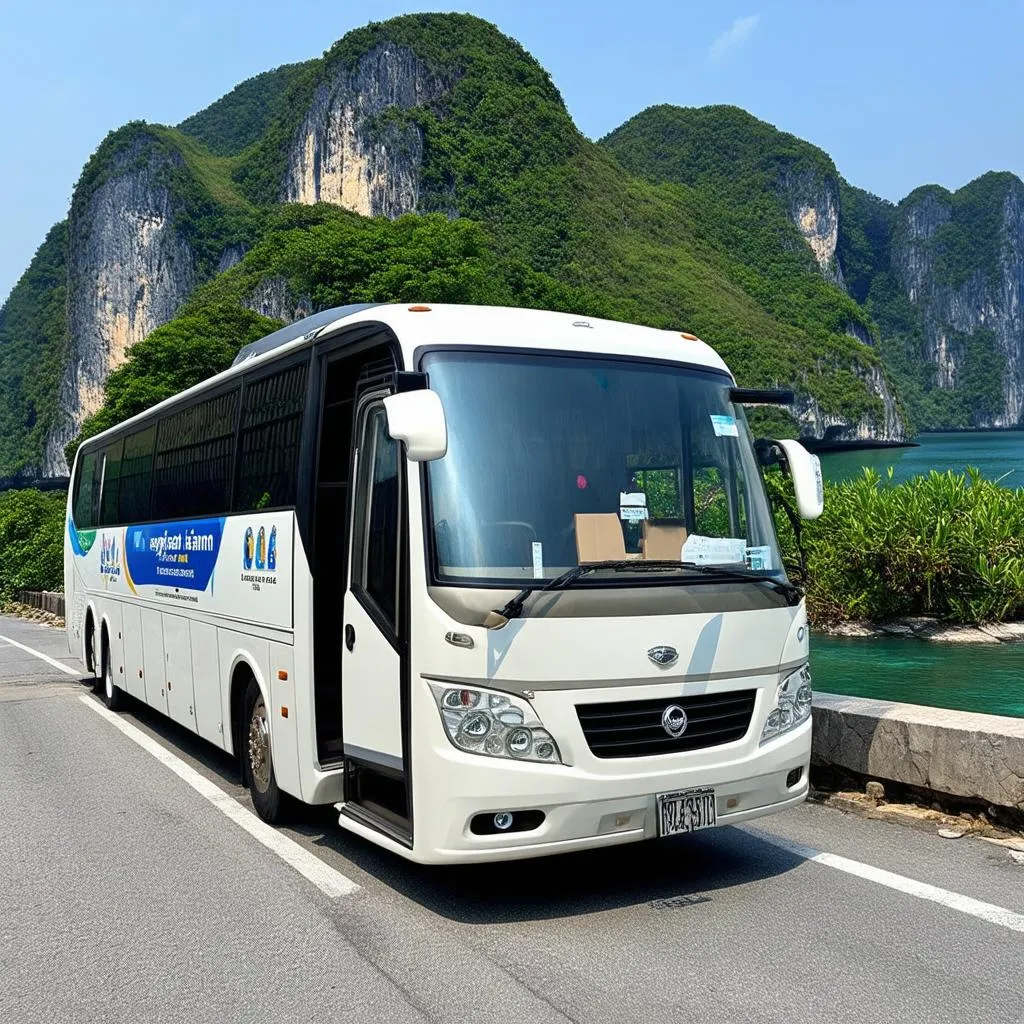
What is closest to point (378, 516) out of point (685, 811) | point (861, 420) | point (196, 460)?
point (685, 811)

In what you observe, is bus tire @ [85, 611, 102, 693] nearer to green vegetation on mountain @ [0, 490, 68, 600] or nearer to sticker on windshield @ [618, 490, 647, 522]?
sticker on windshield @ [618, 490, 647, 522]

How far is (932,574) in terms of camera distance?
1467cm

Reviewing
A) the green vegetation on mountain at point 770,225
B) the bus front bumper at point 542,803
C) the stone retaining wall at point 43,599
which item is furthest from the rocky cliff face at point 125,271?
the bus front bumper at point 542,803

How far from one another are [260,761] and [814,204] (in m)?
198

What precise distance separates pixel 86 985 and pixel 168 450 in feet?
19.7

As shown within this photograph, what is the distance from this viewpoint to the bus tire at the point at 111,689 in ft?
39.8

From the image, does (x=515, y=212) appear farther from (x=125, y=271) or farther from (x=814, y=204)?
(x=814, y=204)

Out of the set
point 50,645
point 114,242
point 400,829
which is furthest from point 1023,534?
point 114,242

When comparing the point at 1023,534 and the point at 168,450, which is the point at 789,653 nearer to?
the point at 168,450

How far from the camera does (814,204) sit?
192750 millimetres

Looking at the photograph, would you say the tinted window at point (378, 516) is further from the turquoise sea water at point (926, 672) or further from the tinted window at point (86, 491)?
the tinted window at point (86, 491)

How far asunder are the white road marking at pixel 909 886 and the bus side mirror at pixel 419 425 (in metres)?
2.77

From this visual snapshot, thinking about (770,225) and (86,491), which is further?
(770,225)

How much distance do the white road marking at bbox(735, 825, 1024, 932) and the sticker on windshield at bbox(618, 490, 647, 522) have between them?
1934mm
